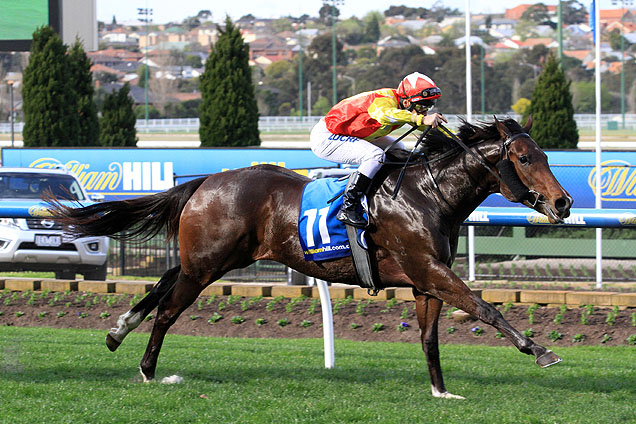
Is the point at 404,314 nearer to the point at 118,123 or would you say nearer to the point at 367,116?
the point at 367,116

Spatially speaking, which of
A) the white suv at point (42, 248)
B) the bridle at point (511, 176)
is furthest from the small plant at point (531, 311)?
the white suv at point (42, 248)

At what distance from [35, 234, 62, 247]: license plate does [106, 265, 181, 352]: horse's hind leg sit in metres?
5.85

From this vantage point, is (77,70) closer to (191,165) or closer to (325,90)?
(191,165)

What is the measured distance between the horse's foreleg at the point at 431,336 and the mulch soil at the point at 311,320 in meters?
2.73

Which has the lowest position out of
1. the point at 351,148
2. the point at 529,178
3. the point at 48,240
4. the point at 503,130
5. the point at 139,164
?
the point at 48,240

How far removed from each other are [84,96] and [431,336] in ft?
74.9

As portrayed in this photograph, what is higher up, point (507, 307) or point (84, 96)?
point (84, 96)

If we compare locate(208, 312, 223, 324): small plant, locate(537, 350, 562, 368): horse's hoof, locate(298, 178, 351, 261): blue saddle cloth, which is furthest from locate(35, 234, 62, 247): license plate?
locate(537, 350, 562, 368): horse's hoof

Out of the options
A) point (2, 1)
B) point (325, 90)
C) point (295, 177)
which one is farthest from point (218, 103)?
point (325, 90)

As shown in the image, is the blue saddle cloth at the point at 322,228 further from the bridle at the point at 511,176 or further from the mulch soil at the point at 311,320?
the mulch soil at the point at 311,320

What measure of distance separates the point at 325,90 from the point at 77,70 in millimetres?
74173

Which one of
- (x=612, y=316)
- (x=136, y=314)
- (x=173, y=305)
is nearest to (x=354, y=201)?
(x=173, y=305)

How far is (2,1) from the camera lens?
28234 mm

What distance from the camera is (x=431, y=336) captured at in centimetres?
561
